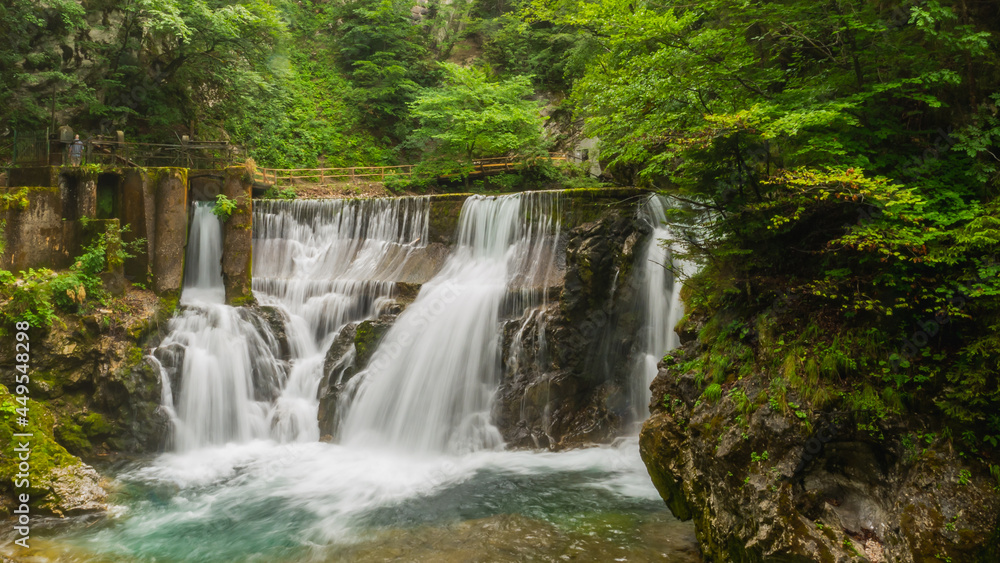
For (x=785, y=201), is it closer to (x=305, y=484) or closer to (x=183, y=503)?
(x=305, y=484)

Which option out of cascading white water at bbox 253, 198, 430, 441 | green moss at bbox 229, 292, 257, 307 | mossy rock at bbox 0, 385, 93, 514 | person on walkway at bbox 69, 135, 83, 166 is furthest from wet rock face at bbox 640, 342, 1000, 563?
person on walkway at bbox 69, 135, 83, 166

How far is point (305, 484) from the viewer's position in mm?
8797

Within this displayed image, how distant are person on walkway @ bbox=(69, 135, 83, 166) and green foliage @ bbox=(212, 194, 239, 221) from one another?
2.89 m

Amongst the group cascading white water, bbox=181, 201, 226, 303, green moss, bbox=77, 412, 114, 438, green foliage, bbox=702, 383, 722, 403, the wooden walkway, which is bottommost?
green moss, bbox=77, 412, 114, 438

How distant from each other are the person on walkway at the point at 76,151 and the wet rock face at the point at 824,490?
1404 cm

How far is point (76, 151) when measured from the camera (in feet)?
40.1

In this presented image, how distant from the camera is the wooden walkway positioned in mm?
19297

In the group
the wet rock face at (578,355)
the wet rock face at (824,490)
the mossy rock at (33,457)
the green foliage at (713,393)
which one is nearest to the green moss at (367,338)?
the wet rock face at (578,355)

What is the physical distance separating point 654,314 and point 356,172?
16.3m

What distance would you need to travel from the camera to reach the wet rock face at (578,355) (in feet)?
33.6

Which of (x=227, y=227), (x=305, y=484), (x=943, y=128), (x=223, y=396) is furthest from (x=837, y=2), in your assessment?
(x=227, y=227)

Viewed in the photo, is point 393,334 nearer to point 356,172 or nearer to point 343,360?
point 343,360

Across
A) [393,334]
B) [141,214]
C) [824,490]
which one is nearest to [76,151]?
[141,214]

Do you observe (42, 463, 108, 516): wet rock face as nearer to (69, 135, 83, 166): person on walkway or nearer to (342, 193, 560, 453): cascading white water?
(342, 193, 560, 453): cascading white water
